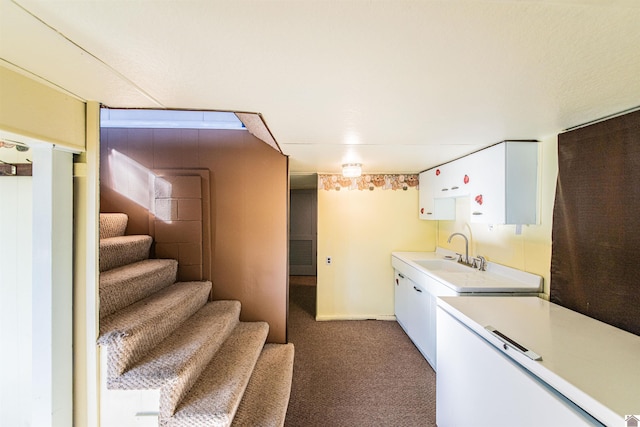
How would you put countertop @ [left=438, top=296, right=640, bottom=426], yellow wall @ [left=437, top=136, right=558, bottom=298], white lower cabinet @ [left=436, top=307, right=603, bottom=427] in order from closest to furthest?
countertop @ [left=438, top=296, right=640, bottom=426] < white lower cabinet @ [left=436, top=307, right=603, bottom=427] < yellow wall @ [left=437, top=136, right=558, bottom=298]

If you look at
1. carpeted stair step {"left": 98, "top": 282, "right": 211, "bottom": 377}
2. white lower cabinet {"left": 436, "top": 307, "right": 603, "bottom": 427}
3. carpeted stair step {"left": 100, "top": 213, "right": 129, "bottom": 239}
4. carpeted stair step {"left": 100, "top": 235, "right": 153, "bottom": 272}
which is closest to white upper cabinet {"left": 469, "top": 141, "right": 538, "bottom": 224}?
white lower cabinet {"left": 436, "top": 307, "right": 603, "bottom": 427}

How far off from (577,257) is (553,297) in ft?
1.12

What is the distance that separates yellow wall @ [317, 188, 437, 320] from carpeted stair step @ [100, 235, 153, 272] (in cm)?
196

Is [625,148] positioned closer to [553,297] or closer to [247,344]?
[553,297]

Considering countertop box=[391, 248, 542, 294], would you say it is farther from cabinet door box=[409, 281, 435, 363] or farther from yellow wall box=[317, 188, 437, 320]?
yellow wall box=[317, 188, 437, 320]

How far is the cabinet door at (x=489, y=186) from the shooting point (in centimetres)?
182

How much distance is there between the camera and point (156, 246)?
8.01 feet

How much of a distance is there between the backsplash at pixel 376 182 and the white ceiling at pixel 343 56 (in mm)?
1952

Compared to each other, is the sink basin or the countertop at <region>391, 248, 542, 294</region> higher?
the countertop at <region>391, 248, 542, 294</region>

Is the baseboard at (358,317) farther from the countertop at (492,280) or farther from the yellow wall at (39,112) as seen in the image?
the yellow wall at (39,112)

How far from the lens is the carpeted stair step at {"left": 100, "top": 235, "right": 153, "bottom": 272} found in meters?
1.89

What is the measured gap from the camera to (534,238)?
1.85 m

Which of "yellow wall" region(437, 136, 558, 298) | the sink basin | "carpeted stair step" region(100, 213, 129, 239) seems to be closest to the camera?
"yellow wall" region(437, 136, 558, 298)

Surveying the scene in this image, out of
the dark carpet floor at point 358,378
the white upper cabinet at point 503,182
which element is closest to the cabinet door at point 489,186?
the white upper cabinet at point 503,182
